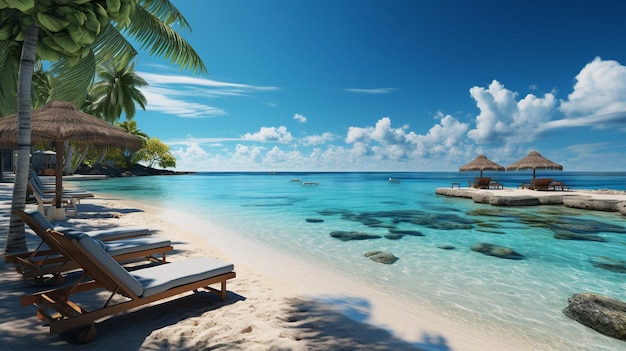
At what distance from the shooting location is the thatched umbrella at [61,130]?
8195 mm

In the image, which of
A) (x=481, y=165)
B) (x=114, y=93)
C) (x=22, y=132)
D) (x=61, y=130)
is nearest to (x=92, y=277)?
(x=22, y=132)

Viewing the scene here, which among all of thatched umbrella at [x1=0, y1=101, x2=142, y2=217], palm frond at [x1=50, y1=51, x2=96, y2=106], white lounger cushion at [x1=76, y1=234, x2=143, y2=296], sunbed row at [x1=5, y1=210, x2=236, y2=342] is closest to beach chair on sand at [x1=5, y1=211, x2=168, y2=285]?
sunbed row at [x1=5, y1=210, x2=236, y2=342]

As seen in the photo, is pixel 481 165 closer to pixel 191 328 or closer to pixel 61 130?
pixel 61 130

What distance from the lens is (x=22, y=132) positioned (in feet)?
15.4

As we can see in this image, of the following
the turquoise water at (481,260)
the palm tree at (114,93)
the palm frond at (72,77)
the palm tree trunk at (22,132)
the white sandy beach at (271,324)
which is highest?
the palm tree at (114,93)

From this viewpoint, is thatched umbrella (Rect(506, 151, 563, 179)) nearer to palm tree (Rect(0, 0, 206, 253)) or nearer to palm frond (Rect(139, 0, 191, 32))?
palm frond (Rect(139, 0, 191, 32))

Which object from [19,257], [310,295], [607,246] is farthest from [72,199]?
[607,246]

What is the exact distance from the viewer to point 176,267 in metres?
3.59

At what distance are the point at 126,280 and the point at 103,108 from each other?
3396 cm

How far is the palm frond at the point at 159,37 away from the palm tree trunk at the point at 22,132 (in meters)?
3.28

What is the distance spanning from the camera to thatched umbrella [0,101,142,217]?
8195 millimetres

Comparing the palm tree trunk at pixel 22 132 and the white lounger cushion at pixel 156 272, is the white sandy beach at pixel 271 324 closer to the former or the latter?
the white lounger cushion at pixel 156 272

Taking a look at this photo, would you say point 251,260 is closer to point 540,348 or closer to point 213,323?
point 213,323

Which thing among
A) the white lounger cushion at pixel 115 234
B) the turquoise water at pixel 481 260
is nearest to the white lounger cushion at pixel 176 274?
the white lounger cushion at pixel 115 234
